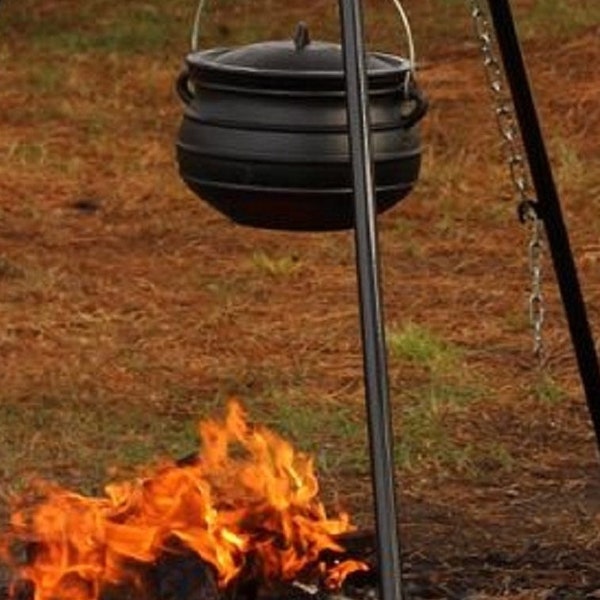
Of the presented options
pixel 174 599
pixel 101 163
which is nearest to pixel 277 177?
pixel 174 599

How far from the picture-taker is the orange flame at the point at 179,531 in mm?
4344

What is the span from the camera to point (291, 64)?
3973mm

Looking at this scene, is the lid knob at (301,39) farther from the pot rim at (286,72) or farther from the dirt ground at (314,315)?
the dirt ground at (314,315)

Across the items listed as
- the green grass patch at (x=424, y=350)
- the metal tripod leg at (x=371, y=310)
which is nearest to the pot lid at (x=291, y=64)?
the metal tripod leg at (x=371, y=310)

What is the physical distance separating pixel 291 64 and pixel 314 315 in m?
3.35

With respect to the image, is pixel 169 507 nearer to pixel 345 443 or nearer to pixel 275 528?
pixel 275 528

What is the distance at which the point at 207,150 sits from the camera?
158 inches

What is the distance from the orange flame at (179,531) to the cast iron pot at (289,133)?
681mm

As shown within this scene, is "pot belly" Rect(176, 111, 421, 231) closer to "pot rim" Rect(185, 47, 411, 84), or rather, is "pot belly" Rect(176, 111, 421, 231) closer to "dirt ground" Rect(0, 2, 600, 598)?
"pot rim" Rect(185, 47, 411, 84)

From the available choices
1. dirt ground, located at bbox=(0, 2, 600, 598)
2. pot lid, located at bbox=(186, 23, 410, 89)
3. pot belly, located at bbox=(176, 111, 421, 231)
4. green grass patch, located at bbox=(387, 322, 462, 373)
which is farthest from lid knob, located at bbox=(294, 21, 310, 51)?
green grass patch, located at bbox=(387, 322, 462, 373)

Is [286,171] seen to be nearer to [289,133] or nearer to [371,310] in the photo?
[289,133]

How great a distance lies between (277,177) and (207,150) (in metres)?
0.17

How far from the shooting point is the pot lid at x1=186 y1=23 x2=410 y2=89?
392 cm

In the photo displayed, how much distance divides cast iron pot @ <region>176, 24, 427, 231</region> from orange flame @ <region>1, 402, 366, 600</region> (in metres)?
0.68
